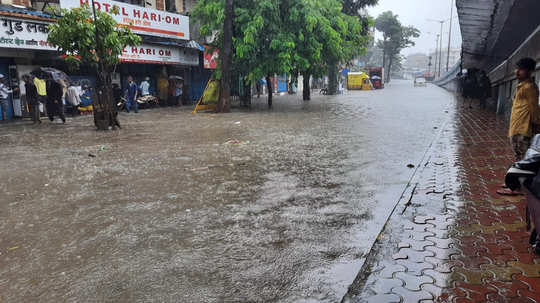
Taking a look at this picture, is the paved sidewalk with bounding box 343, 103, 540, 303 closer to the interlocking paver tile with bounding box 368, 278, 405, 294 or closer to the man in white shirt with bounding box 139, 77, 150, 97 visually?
the interlocking paver tile with bounding box 368, 278, 405, 294

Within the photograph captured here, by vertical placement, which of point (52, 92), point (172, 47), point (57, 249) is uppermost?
point (172, 47)

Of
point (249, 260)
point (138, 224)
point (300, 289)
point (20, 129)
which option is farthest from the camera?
point (20, 129)

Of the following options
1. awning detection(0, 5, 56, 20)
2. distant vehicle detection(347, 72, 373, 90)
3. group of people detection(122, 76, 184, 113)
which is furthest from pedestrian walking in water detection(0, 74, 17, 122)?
distant vehicle detection(347, 72, 373, 90)

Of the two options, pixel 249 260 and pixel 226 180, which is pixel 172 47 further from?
pixel 249 260

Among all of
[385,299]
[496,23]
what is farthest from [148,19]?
[385,299]

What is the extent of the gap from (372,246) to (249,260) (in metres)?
1.13

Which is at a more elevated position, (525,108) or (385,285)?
(525,108)

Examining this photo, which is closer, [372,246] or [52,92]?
[372,246]

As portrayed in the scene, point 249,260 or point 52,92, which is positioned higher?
point 52,92

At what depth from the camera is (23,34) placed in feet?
48.0

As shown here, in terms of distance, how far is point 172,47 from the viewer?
2219cm

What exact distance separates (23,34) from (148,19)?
649cm

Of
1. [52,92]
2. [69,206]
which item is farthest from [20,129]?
[69,206]

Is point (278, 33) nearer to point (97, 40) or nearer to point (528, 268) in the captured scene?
point (97, 40)
